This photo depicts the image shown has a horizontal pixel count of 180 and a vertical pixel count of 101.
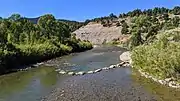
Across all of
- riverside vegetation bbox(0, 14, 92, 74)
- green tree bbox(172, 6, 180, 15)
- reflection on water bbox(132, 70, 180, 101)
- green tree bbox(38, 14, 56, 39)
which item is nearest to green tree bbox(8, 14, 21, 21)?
A: riverside vegetation bbox(0, 14, 92, 74)

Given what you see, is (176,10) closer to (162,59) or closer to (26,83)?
(26,83)

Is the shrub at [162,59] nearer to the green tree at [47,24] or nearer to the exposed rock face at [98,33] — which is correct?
the green tree at [47,24]

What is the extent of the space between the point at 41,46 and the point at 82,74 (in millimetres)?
31885

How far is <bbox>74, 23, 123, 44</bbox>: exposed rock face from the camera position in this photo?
16625 cm

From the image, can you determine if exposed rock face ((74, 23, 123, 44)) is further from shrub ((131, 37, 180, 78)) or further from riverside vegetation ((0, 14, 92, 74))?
shrub ((131, 37, 180, 78))

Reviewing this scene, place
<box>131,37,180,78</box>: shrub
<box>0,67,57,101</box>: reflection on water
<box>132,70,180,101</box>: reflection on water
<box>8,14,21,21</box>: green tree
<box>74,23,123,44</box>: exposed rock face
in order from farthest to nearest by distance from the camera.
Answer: <box>74,23,123,44</box>: exposed rock face, <box>8,14,21,21</box>: green tree, <box>0,67,57,101</box>: reflection on water, <box>131,37,180,78</box>: shrub, <box>132,70,180,101</box>: reflection on water

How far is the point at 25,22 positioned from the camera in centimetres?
10231

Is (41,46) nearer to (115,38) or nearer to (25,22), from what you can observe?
(25,22)

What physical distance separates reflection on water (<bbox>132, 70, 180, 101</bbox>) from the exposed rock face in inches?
4626

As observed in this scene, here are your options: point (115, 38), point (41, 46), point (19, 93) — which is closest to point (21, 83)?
point (19, 93)

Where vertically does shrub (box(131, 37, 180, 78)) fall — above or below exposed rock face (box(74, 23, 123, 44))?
below

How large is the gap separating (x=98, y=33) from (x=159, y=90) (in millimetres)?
143947

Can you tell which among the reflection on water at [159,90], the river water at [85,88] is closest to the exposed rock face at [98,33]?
the river water at [85,88]

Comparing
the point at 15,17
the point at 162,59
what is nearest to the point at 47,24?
the point at 15,17
